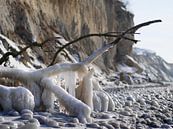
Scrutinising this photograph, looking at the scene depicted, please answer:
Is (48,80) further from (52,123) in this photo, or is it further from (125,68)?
(125,68)

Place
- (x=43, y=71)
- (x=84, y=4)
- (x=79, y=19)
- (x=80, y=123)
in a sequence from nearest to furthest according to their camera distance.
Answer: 1. (x=80, y=123)
2. (x=43, y=71)
3. (x=79, y=19)
4. (x=84, y=4)

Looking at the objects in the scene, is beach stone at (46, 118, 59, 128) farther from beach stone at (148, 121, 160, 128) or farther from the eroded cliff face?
the eroded cliff face

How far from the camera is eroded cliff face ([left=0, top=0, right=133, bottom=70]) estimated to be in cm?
2598

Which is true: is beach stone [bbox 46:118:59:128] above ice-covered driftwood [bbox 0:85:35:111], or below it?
below

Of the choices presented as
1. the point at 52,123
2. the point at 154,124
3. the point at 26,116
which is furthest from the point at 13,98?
the point at 154,124

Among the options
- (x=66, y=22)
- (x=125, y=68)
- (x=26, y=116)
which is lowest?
(x=26, y=116)

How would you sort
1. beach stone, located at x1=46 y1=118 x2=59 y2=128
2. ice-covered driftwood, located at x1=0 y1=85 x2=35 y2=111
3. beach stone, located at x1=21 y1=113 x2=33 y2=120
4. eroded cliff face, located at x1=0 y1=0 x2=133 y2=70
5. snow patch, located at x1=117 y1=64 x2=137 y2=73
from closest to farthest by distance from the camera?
beach stone, located at x1=46 y1=118 x2=59 y2=128 → beach stone, located at x1=21 y1=113 x2=33 y2=120 → ice-covered driftwood, located at x1=0 y1=85 x2=35 y2=111 → eroded cliff face, located at x1=0 y1=0 x2=133 y2=70 → snow patch, located at x1=117 y1=64 x2=137 y2=73

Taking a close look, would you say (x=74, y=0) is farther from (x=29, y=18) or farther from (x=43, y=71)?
(x=43, y=71)

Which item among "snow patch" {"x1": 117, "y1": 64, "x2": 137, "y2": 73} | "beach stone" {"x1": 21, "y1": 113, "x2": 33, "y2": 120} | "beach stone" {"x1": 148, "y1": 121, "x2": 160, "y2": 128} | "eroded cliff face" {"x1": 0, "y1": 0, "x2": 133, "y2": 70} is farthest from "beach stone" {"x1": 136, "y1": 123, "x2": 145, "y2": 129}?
"snow patch" {"x1": 117, "y1": 64, "x2": 137, "y2": 73}

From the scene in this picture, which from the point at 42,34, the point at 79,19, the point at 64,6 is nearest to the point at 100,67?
the point at 79,19

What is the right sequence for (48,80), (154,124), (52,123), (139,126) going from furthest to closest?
(48,80) → (154,124) → (139,126) → (52,123)

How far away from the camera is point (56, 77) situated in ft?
31.4

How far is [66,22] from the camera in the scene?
3706 cm

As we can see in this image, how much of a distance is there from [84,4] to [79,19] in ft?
10.5
